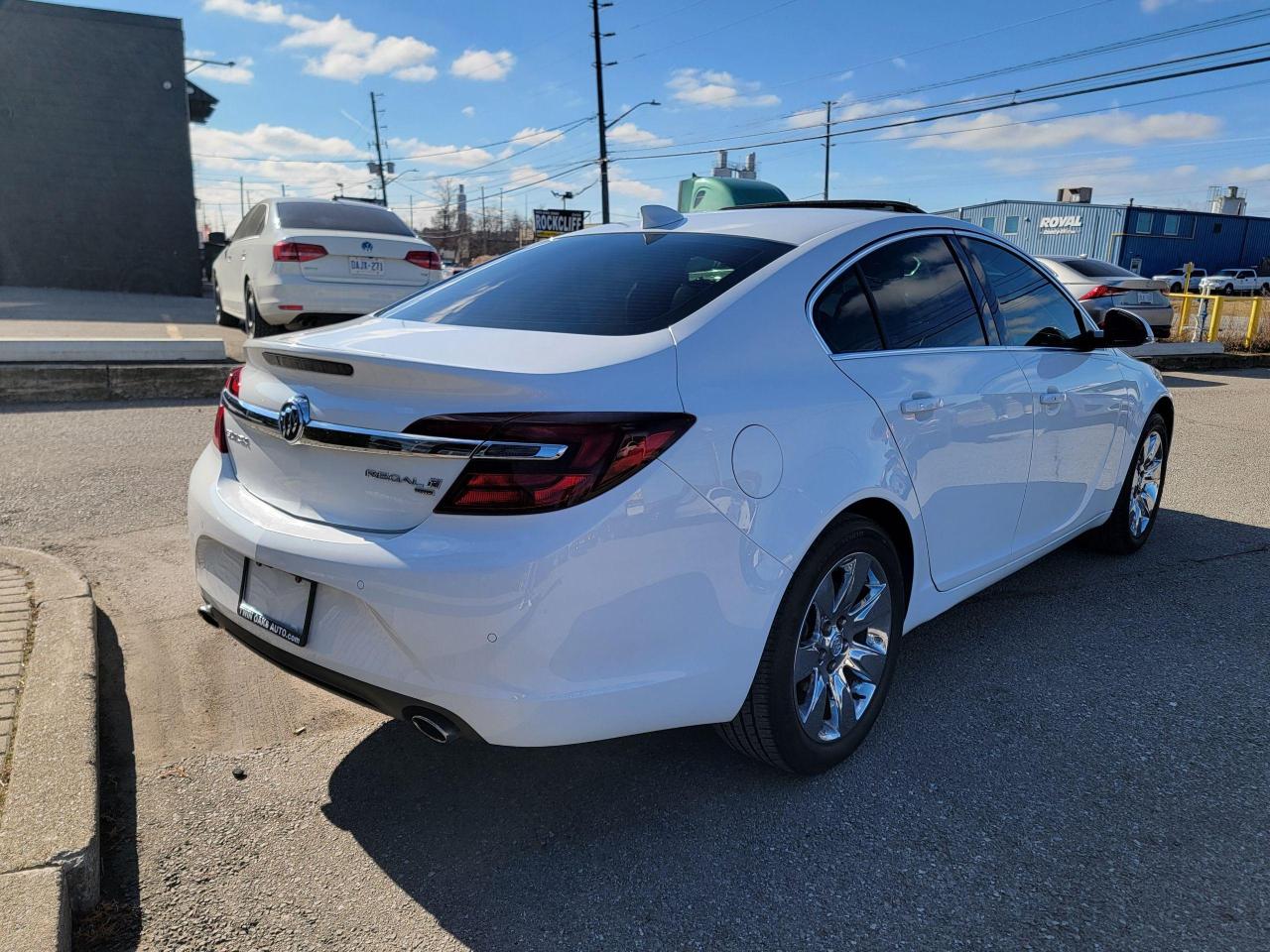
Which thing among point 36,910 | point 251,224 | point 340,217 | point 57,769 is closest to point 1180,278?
point 340,217

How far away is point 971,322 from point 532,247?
1.65 metres

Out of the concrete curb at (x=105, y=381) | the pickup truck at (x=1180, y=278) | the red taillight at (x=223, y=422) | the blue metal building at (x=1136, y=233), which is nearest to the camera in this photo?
the red taillight at (x=223, y=422)

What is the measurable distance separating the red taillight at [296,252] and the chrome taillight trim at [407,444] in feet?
22.8

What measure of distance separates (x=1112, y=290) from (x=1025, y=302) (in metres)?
11.2

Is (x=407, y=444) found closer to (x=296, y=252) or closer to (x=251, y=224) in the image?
(x=296, y=252)

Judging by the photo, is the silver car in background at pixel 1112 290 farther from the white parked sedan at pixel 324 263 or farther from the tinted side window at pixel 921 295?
the tinted side window at pixel 921 295

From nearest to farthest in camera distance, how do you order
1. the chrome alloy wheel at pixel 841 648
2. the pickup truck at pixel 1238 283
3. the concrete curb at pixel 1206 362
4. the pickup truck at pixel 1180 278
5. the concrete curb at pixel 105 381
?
the chrome alloy wheel at pixel 841 648 < the concrete curb at pixel 105 381 < the concrete curb at pixel 1206 362 < the pickup truck at pixel 1180 278 < the pickup truck at pixel 1238 283

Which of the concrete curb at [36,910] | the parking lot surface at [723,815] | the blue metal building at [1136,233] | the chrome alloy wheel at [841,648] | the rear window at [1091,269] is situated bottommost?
the parking lot surface at [723,815]

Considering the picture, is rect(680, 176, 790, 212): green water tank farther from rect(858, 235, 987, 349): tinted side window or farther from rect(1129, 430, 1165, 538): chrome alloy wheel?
rect(858, 235, 987, 349): tinted side window

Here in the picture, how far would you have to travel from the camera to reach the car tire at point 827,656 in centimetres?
243

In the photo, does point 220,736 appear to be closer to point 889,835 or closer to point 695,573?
point 695,573

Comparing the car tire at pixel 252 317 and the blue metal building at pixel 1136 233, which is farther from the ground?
the blue metal building at pixel 1136 233

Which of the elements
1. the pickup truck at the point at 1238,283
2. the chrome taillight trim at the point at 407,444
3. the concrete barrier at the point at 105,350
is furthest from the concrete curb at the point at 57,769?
the pickup truck at the point at 1238,283

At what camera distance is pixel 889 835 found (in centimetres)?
244
